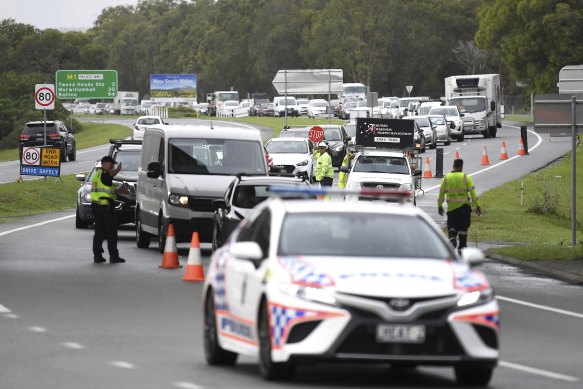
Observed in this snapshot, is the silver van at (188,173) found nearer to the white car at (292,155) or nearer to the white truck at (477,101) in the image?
the white car at (292,155)

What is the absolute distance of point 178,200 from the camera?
2564 centimetres

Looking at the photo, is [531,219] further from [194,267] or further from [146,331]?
[146,331]

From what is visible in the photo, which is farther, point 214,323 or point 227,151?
point 227,151

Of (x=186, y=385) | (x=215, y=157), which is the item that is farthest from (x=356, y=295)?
(x=215, y=157)

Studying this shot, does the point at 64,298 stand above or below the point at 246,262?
below

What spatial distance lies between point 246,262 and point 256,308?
1.94 feet

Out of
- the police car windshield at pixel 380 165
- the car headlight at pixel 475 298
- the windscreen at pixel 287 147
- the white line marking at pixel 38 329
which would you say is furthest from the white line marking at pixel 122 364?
the windscreen at pixel 287 147

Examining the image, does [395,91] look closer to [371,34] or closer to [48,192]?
[371,34]

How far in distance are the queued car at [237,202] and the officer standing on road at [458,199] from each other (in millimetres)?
2608

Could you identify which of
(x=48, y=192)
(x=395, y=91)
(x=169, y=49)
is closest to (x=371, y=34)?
(x=395, y=91)

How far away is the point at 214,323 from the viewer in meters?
12.8

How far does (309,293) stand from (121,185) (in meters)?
21.2

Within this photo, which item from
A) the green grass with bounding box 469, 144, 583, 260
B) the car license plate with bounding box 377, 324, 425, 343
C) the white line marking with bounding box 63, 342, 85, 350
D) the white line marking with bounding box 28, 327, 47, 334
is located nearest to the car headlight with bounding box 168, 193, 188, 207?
the green grass with bounding box 469, 144, 583, 260

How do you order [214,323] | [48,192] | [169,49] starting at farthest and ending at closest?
[169,49] < [48,192] < [214,323]
